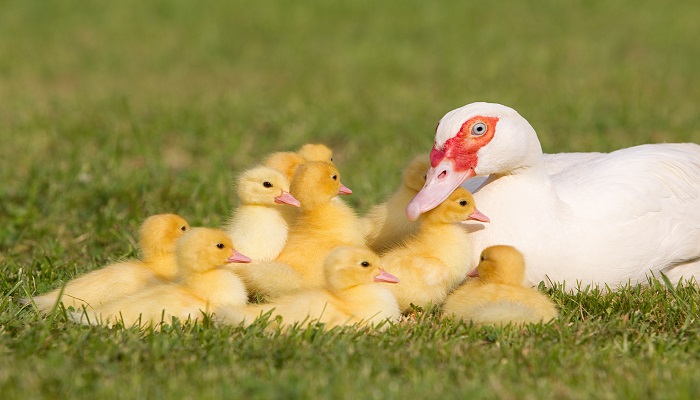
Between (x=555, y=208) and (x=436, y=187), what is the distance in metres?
0.68

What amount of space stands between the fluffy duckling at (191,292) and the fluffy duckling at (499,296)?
1037mm

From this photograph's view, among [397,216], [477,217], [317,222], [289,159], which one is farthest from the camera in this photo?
[289,159]

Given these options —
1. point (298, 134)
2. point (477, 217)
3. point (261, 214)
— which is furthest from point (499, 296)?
point (298, 134)

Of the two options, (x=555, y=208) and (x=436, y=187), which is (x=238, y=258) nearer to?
(x=436, y=187)

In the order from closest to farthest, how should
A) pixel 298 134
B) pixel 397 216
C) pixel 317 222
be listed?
pixel 317 222, pixel 397 216, pixel 298 134

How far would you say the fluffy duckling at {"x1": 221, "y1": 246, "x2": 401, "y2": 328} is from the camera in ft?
14.5

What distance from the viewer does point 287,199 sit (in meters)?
5.03

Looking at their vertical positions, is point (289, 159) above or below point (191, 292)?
above

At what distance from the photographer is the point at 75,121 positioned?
970 cm

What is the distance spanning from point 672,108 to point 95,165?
5.91 m

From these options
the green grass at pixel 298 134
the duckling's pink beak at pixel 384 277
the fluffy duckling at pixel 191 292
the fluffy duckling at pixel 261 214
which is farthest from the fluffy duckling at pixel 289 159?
the green grass at pixel 298 134

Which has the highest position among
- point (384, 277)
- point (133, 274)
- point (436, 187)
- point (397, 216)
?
point (436, 187)

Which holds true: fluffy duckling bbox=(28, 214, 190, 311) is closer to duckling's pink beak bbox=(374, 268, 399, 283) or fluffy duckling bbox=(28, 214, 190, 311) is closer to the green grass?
the green grass

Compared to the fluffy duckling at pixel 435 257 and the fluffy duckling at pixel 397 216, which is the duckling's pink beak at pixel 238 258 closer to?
the fluffy duckling at pixel 435 257
